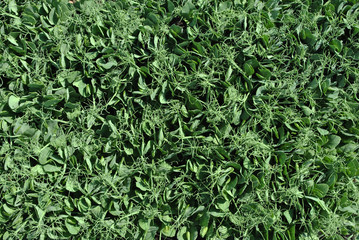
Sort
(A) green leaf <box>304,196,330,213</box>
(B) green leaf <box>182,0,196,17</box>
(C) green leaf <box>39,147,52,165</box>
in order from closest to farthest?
1. (A) green leaf <box>304,196,330,213</box>
2. (C) green leaf <box>39,147,52,165</box>
3. (B) green leaf <box>182,0,196,17</box>

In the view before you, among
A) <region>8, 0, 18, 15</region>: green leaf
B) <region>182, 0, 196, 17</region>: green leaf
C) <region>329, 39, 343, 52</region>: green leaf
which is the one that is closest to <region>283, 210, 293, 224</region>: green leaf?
<region>329, 39, 343, 52</region>: green leaf

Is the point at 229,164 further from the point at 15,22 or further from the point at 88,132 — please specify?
the point at 15,22

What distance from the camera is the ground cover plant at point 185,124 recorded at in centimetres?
190

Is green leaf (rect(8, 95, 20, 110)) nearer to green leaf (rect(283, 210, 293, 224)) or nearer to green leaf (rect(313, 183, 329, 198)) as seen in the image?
green leaf (rect(283, 210, 293, 224))

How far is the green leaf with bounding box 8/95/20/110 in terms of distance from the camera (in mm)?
2016

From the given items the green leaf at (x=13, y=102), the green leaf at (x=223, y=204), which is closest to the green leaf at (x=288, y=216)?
the green leaf at (x=223, y=204)

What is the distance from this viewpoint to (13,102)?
2027 mm

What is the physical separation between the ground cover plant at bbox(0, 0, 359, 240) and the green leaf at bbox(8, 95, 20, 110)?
0.01 metres

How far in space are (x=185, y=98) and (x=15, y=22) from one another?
4.28 feet

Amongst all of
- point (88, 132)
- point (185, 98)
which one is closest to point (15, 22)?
point (88, 132)

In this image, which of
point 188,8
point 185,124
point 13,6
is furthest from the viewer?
point 13,6

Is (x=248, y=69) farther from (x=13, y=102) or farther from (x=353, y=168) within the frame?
(x=13, y=102)

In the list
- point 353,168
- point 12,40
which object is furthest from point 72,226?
point 353,168

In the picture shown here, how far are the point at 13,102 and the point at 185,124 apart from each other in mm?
1129
